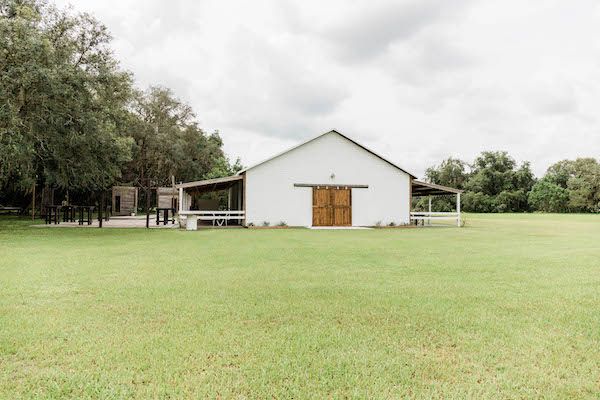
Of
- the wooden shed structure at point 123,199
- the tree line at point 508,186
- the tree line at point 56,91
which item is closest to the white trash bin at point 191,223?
the tree line at point 56,91

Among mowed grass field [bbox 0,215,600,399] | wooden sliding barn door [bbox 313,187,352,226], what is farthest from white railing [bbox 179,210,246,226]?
mowed grass field [bbox 0,215,600,399]

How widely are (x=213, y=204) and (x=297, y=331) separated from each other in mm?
28214

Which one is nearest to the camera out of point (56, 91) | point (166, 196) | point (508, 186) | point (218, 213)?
point (56, 91)

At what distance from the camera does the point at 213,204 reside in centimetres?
3164

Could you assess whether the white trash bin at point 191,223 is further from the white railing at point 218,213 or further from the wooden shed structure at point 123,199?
the wooden shed structure at point 123,199

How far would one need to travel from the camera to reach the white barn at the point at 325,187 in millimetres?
23312

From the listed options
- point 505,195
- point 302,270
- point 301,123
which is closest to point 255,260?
point 302,270

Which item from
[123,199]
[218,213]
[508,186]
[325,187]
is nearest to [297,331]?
[218,213]

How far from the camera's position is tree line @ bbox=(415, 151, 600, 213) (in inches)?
2265

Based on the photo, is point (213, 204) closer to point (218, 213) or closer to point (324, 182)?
point (218, 213)

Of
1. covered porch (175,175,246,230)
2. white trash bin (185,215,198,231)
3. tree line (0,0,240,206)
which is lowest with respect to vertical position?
white trash bin (185,215,198,231)

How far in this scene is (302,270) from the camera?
8.09 m

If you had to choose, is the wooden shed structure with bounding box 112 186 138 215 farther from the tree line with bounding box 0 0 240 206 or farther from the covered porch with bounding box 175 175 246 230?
the tree line with bounding box 0 0 240 206

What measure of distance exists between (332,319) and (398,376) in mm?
1549
